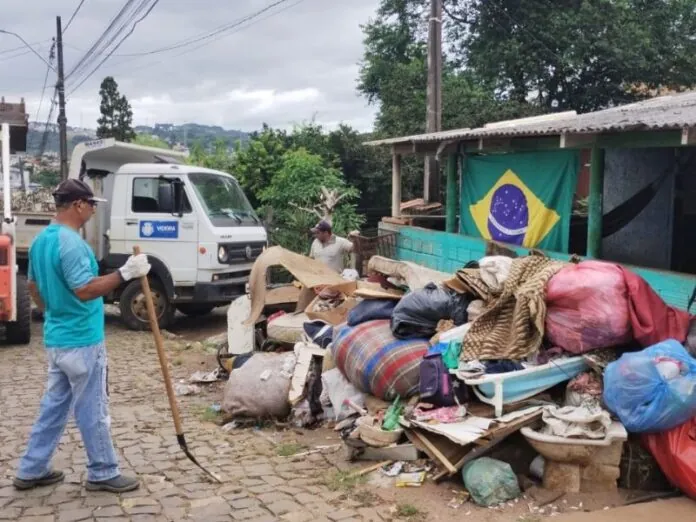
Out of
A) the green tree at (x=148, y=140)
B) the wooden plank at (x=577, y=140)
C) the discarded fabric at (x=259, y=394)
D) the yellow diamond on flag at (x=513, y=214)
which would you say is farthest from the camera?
the green tree at (x=148, y=140)

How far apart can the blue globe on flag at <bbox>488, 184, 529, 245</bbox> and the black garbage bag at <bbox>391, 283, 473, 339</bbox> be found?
124 inches

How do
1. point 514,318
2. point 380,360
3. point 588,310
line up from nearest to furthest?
point 588,310, point 514,318, point 380,360

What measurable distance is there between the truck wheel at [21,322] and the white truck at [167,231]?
Answer: 1.36 metres

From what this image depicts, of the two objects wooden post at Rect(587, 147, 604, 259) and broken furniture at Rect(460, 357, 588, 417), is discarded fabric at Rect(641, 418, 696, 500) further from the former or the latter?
wooden post at Rect(587, 147, 604, 259)

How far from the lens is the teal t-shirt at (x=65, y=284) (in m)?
4.08

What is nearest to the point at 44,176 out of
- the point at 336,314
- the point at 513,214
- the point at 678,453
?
the point at 513,214

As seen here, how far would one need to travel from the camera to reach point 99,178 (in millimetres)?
10898

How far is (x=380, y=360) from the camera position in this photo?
17.4 ft

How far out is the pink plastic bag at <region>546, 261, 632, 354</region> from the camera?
16.0 feet

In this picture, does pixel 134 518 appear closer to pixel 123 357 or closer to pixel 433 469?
pixel 433 469

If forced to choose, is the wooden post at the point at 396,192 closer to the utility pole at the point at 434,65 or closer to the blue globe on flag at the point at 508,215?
the utility pole at the point at 434,65

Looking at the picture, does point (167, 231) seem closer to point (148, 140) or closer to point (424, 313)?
point (424, 313)

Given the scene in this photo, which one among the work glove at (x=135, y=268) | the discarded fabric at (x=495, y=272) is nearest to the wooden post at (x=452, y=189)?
the discarded fabric at (x=495, y=272)

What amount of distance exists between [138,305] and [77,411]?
6354 mm
